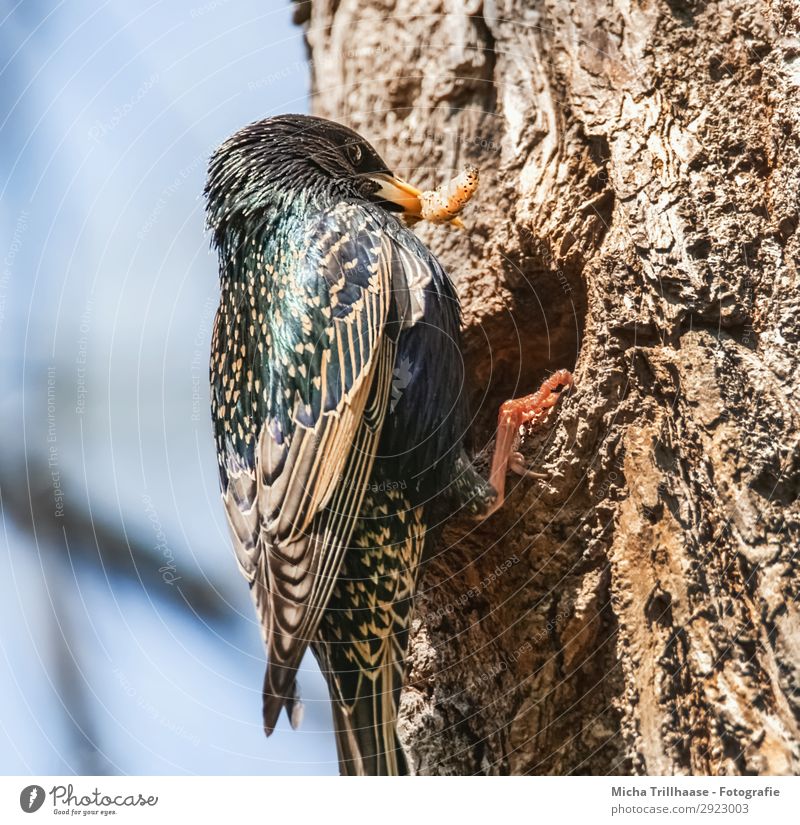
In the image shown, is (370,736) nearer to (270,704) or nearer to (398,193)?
(270,704)

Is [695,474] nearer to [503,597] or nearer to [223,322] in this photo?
[503,597]

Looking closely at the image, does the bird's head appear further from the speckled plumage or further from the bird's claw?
the bird's claw

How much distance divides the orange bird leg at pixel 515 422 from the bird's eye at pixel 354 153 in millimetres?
1028

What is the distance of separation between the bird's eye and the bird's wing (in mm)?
479

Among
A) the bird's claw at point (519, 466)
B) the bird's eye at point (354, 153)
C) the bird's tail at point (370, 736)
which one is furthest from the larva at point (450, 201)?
the bird's tail at point (370, 736)

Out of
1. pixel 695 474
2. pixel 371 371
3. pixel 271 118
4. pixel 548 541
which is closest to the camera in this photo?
pixel 695 474

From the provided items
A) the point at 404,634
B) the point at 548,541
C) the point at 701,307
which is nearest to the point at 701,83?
the point at 701,307

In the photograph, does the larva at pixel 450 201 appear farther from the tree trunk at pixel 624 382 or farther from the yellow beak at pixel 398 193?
the tree trunk at pixel 624 382

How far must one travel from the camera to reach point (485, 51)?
3.40 meters

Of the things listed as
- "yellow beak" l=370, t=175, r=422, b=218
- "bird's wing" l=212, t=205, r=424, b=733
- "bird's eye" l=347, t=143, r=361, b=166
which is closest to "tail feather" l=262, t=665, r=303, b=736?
"bird's wing" l=212, t=205, r=424, b=733

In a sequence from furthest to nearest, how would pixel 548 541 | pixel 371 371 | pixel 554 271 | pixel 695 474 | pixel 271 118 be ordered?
1. pixel 271 118
2. pixel 554 271
3. pixel 548 541
4. pixel 371 371
5. pixel 695 474

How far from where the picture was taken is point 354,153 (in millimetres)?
3250

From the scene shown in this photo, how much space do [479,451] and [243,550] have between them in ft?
3.03

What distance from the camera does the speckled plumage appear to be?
8.09 ft
